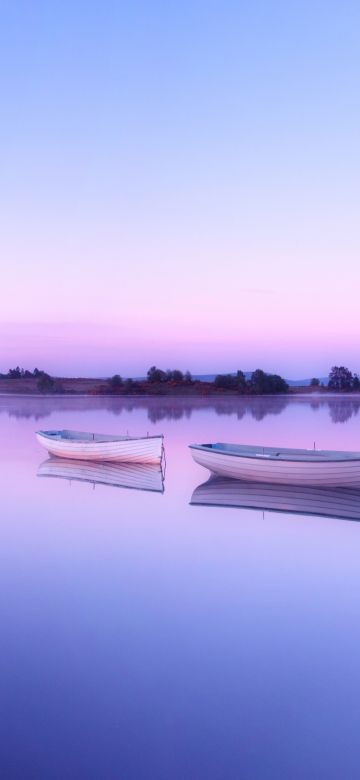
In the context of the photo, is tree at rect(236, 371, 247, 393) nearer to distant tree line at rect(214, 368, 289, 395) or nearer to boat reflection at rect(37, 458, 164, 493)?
distant tree line at rect(214, 368, 289, 395)

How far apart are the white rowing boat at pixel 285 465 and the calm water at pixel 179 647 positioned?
7.08 feet

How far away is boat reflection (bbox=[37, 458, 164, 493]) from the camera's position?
13242mm

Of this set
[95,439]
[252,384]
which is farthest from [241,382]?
[95,439]

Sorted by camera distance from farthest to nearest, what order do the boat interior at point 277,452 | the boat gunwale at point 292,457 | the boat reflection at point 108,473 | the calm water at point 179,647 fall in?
the boat reflection at point 108,473
the boat interior at point 277,452
the boat gunwale at point 292,457
the calm water at point 179,647

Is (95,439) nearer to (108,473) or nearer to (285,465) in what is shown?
(108,473)

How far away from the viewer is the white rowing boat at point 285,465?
38.6 ft

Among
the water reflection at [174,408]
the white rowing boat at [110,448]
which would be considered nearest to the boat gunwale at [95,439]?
the white rowing boat at [110,448]

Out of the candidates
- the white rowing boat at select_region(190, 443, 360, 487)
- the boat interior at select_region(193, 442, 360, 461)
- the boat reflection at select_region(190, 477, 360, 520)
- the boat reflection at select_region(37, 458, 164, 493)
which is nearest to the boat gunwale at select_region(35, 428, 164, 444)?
the boat reflection at select_region(37, 458, 164, 493)

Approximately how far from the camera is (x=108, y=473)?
14641 millimetres

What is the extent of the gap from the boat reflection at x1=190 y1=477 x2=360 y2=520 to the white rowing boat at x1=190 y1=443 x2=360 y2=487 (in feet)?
0.62

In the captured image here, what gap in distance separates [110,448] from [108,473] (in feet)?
3.49

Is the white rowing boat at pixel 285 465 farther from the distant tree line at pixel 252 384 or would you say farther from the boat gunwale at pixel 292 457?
the distant tree line at pixel 252 384


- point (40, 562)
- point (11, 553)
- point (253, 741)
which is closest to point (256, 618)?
point (253, 741)

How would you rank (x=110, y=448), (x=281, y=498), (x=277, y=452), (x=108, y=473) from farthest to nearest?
(x=110, y=448) < (x=108, y=473) < (x=277, y=452) < (x=281, y=498)
